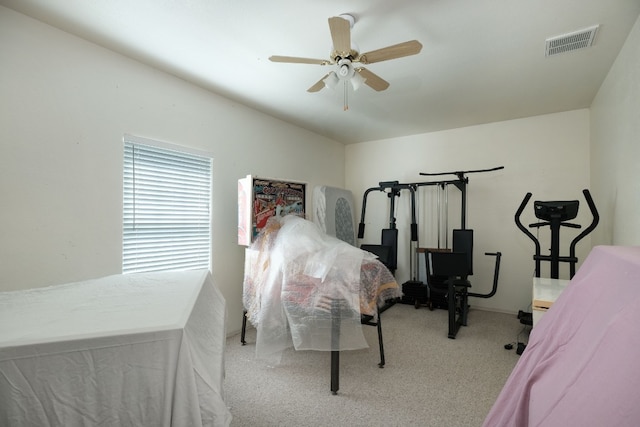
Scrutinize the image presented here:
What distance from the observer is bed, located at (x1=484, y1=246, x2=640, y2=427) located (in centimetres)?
63

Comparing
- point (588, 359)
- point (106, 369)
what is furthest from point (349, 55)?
point (106, 369)

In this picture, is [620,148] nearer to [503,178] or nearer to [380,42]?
[503,178]

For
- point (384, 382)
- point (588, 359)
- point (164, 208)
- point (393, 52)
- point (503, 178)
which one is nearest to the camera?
point (588, 359)

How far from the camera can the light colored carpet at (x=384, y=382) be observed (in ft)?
6.17

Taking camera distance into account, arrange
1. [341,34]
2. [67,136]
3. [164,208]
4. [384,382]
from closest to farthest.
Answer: [341,34]
[67,136]
[384,382]
[164,208]

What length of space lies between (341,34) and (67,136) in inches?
79.5

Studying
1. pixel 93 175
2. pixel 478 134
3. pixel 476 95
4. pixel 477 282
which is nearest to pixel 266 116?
pixel 93 175

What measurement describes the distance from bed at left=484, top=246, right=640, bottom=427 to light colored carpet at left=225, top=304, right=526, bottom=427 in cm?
97

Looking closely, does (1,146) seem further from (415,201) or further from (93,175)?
(415,201)

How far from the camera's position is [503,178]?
4.02 metres

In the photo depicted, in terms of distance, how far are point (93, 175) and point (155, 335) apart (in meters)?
1.95

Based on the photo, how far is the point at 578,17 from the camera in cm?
190

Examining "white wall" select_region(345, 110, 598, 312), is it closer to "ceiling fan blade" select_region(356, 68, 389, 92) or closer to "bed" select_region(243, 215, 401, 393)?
"bed" select_region(243, 215, 401, 393)

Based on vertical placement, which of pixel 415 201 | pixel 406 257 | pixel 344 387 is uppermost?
pixel 415 201
